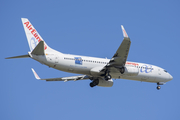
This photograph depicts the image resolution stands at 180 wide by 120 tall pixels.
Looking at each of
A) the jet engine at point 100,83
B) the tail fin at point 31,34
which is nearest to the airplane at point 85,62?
the tail fin at point 31,34

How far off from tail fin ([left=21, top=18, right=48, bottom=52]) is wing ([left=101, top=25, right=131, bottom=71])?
767 centimetres

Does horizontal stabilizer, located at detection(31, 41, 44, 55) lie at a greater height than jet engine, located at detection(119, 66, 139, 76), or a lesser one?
greater

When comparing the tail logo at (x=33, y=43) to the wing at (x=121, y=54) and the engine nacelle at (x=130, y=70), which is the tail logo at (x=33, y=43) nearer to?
the wing at (x=121, y=54)

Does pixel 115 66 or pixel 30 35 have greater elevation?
pixel 30 35

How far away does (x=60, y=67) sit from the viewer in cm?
3048

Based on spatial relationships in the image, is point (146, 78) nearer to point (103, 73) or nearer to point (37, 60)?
point (103, 73)

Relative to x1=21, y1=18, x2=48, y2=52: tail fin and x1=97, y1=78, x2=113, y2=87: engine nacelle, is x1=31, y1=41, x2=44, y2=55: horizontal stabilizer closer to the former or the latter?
x1=21, y1=18, x2=48, y2=52: tail fin

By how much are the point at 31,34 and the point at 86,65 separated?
7.11m

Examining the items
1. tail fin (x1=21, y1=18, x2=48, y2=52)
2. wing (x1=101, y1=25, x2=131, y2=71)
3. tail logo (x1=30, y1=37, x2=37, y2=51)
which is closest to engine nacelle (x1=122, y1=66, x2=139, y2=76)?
wing (x1=101, y1=25, x2=131, y2=71)

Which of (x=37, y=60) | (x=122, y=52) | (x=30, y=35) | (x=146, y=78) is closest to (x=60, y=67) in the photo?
(x=37, y=60)

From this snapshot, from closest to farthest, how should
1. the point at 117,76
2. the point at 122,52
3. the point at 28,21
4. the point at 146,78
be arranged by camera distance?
the point at 122,52, the point at 28,21, the point at 117,76, the point at 146,78

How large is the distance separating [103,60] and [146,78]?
6.71 metres

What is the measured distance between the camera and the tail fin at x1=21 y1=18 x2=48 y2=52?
30895 mm

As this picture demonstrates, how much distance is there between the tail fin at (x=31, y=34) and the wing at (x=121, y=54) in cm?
767
